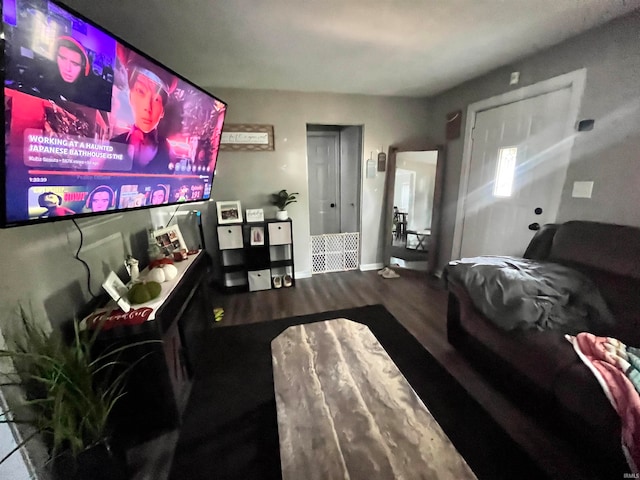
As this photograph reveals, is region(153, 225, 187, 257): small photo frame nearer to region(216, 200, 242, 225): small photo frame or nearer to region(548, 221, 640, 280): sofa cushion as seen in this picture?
region(216, 200, 242, 225): small photo frame

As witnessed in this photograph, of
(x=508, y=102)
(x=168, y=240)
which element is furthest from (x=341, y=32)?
(x=168, y=240)

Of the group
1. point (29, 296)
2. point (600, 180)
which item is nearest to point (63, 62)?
point (29, 296)

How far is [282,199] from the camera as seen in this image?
308cm

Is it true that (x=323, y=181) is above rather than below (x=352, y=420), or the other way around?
above

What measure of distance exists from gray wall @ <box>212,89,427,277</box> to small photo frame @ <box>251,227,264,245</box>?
318 mm

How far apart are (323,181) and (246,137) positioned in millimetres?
1514

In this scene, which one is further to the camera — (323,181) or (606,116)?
(323,181)

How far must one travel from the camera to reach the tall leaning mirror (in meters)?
3.36

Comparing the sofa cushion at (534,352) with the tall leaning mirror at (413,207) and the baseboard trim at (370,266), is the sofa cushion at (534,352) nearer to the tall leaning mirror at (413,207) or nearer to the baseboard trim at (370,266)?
the tall leaning mirror at (413,207)

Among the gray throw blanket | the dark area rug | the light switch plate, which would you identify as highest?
the light switch plate

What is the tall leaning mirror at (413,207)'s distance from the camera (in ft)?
11.0

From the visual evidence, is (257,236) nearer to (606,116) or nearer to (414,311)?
(414,311)

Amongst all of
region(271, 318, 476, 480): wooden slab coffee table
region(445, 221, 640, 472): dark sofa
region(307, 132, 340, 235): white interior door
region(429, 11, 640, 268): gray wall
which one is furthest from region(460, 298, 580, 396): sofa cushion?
region(307, 132, 340, 235): white interior door

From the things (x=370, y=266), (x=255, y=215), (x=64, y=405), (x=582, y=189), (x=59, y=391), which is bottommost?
(x=370, y=266)
